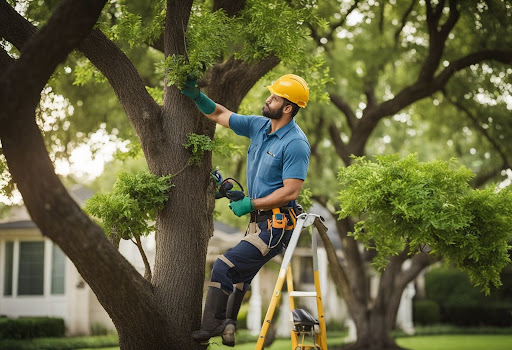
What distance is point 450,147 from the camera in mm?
19031

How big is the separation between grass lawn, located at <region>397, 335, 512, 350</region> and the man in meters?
14.0

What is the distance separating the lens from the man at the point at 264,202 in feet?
18.3

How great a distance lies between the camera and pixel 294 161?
5.61 m

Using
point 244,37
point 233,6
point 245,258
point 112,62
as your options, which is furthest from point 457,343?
point 112,62

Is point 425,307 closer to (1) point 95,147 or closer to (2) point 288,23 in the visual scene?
(1) point 95,147

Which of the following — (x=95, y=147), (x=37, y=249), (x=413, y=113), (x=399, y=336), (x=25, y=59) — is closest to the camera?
(x=25, y=59)

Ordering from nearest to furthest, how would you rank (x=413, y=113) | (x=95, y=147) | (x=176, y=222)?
(x=176, y=222) → (x=95, y=147) → (x=413, y=113)

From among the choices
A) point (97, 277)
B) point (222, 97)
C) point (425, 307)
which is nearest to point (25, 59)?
point (97, 277)

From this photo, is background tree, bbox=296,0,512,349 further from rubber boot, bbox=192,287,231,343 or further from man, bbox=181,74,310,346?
rubber boot, bbox=192,287,231,343

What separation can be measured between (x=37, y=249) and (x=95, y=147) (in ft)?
26.7

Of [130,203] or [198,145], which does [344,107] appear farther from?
[130,203]

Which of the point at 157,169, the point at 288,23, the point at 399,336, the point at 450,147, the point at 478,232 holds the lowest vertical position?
the point at 399,336

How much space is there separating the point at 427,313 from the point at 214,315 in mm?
25113

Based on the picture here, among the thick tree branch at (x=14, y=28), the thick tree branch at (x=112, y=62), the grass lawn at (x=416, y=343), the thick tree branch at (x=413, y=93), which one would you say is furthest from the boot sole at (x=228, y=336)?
the grass lawn at (x=416, y=343)
